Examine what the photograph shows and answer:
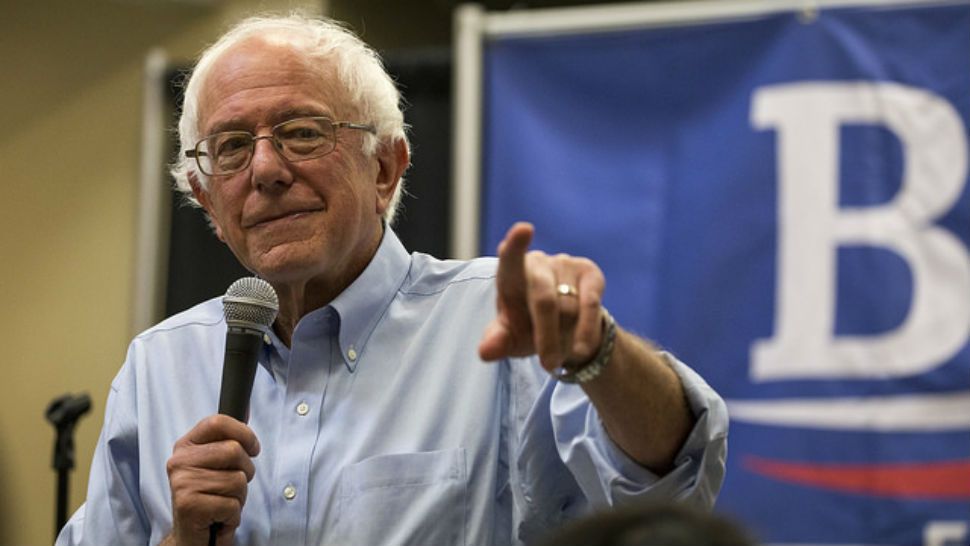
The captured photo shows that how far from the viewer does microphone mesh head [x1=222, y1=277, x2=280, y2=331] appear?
5.79 ft

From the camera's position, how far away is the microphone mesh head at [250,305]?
69.4 inches

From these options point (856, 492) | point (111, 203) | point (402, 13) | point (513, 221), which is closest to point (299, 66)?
point (513, 221)

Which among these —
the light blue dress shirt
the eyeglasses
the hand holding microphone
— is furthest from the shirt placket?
the eyeglasses

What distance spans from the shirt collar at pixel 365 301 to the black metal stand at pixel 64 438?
1.00 m

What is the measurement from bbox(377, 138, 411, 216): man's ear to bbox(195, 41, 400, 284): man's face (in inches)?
1.5

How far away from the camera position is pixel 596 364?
147 cm

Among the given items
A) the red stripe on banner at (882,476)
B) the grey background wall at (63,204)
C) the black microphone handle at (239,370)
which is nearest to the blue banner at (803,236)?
the red stripe on banner at (882,476)

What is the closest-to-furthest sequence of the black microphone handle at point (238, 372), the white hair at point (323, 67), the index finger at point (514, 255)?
the index finger at point (514, 255) → the black microphone handle at point (238, 372) → the white hair at point (323, 67)

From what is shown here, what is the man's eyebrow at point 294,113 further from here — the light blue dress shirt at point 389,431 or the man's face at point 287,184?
the light blue dress shirt at point 389,431

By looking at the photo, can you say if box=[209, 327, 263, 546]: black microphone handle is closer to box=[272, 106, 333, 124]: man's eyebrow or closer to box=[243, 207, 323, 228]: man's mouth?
box=[243, 207, 323, 228]: man's mouth

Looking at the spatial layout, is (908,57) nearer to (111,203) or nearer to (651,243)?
(651,243)

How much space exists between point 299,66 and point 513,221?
184 centimetres

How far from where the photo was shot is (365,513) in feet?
5.85

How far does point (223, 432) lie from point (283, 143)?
504 mm
